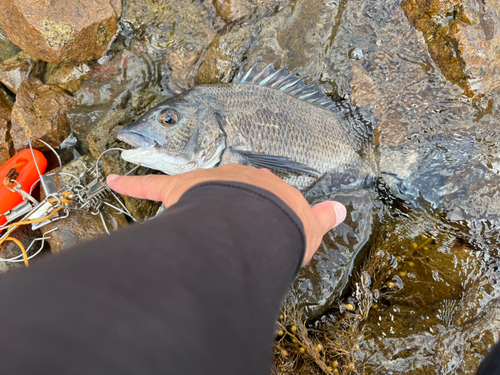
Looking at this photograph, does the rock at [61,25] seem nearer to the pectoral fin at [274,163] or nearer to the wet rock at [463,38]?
the pectoral fin at [274,163]

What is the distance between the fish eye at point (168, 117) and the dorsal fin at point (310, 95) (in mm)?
794

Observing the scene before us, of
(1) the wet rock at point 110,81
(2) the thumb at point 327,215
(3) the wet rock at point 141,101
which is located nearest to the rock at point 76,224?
(1) the wet rock at point 110,81

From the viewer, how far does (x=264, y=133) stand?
8.49 ft

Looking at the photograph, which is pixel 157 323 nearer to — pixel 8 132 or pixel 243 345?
pixel 243 345

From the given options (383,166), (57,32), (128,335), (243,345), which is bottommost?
(383,166)

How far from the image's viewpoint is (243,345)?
0.83 m

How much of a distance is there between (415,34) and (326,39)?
859 millimetres

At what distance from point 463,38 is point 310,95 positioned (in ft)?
4.75

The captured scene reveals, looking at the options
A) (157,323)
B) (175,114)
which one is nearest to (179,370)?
(157,323)

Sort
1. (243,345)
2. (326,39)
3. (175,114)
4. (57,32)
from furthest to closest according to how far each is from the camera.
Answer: (326,39)
(57,32)
(175,114)
(243,345)

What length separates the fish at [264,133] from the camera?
2.45 metres

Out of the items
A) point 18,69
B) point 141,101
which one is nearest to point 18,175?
point 18,69

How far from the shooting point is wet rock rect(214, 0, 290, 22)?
2.93m

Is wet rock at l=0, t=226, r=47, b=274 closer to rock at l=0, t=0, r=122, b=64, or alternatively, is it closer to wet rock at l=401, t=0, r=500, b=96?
rock at l=0, t=0, r=122, b=64
